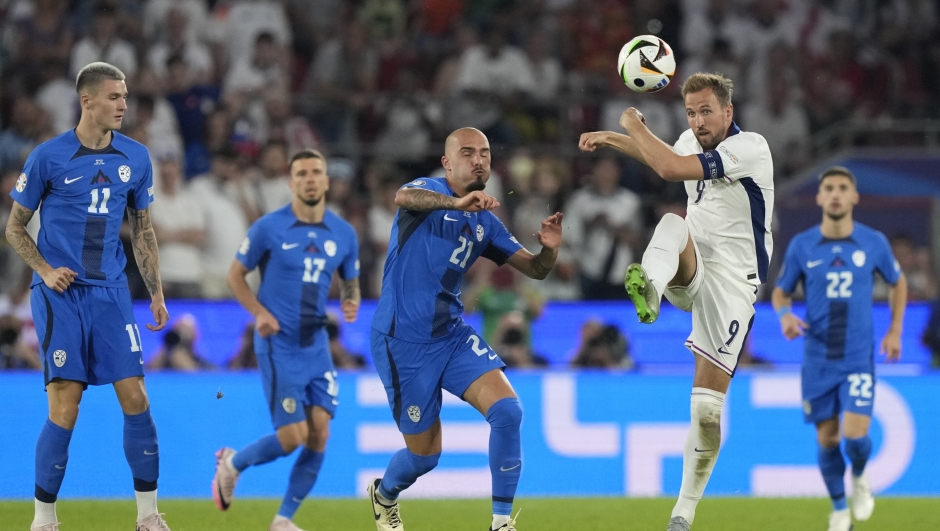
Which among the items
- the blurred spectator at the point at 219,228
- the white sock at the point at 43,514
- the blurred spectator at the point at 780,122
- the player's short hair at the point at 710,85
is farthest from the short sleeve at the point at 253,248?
the blurred spectator at the point at 780,122

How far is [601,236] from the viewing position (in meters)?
13.7

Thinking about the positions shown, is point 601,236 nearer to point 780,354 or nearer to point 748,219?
point 780,354

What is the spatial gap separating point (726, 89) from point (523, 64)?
8.69 m

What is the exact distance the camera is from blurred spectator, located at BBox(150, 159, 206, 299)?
42.3ft

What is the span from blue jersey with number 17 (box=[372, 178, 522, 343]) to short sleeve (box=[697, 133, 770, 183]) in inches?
55.3

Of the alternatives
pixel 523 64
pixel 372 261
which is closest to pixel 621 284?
pixel 372 261

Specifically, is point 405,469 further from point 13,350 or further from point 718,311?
point 13,350

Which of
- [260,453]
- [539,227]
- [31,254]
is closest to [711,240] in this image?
[260,453]

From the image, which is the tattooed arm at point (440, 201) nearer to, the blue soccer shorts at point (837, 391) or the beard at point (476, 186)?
the beard at point (476, 186)

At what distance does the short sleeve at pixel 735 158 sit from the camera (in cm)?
701

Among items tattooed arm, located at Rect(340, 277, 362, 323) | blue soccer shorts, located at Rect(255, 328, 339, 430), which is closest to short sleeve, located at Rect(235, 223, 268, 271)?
blue soccer shorts, located at Rect(255, 328, 339, 430)

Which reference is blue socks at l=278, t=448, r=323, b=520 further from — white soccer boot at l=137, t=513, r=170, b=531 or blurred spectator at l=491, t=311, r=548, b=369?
blurred spectator at l=491, t=311, r=548, b=369

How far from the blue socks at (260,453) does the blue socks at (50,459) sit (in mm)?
1892

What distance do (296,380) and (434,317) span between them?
202 cm
